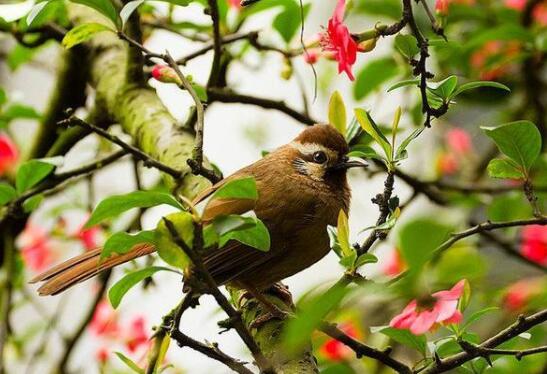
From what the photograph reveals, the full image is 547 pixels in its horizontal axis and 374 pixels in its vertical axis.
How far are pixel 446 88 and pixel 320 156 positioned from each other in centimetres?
112

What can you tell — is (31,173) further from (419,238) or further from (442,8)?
(419,238)

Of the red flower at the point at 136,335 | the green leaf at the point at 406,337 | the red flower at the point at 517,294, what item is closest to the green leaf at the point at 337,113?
the green leaf at the point at 406,337

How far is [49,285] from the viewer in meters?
2.25

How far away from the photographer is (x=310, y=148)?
8.95ft

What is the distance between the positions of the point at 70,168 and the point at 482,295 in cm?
139

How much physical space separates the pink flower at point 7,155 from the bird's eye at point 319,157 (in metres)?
1.07

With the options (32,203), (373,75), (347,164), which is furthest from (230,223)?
(373,75)

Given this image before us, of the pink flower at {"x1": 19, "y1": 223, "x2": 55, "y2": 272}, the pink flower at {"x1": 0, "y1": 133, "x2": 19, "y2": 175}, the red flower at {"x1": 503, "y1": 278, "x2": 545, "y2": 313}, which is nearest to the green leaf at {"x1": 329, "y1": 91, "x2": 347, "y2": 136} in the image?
the red flower at {"x1": 503, "y1": 278, "x2": 545, "y2": 313}

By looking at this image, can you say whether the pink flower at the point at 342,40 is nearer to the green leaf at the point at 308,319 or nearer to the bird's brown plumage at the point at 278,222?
the bird's brown plumage at the point at 278,222

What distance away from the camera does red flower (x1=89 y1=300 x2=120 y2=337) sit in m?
3.15

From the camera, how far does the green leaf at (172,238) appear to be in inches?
51.6

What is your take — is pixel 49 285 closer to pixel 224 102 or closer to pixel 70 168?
pixel 70 168

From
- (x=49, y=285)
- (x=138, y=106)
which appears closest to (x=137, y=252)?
(x=49, y=285)

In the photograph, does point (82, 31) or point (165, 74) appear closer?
point (82, 31)
